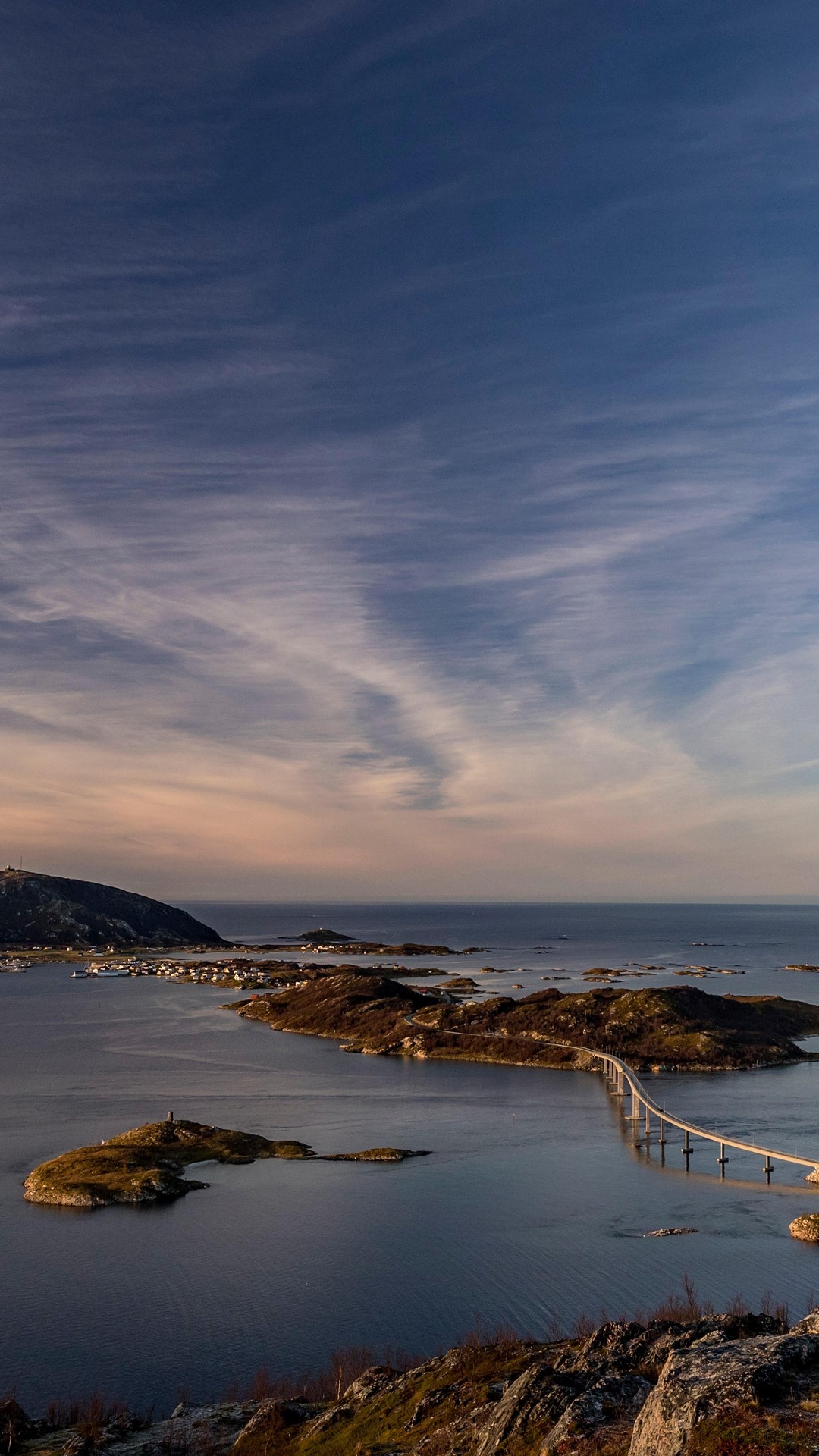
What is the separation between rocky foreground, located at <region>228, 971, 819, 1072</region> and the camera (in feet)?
422

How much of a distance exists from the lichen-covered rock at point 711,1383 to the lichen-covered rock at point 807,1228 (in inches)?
1704

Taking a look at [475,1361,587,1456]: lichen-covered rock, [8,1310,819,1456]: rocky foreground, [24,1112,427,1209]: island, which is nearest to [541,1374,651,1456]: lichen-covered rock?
[8,1310,819,1456]: rocky foreground

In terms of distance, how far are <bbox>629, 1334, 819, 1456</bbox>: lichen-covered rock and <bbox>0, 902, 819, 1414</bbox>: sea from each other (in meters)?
25.8

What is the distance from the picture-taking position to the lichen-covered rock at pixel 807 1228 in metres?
60.8

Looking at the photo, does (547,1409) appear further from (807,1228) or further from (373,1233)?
(807,1228)

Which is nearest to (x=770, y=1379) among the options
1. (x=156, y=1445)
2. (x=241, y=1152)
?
(x=156, y=1445)

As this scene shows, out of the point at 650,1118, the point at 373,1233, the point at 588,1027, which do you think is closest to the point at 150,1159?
the point at 373,1233

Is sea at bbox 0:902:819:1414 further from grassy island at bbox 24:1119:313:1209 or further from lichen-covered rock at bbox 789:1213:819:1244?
grassy island at bbox 24:1119:313:1209

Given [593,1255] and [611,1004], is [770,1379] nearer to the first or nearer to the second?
[593,1255]

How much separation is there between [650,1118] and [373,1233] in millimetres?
44435

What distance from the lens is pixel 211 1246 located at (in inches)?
2381

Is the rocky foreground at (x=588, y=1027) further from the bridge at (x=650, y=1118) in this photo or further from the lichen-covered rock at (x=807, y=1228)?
the lichen-covered rock at (x=807, y=1228)

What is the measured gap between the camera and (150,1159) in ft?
258

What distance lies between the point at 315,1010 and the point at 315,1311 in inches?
4933
